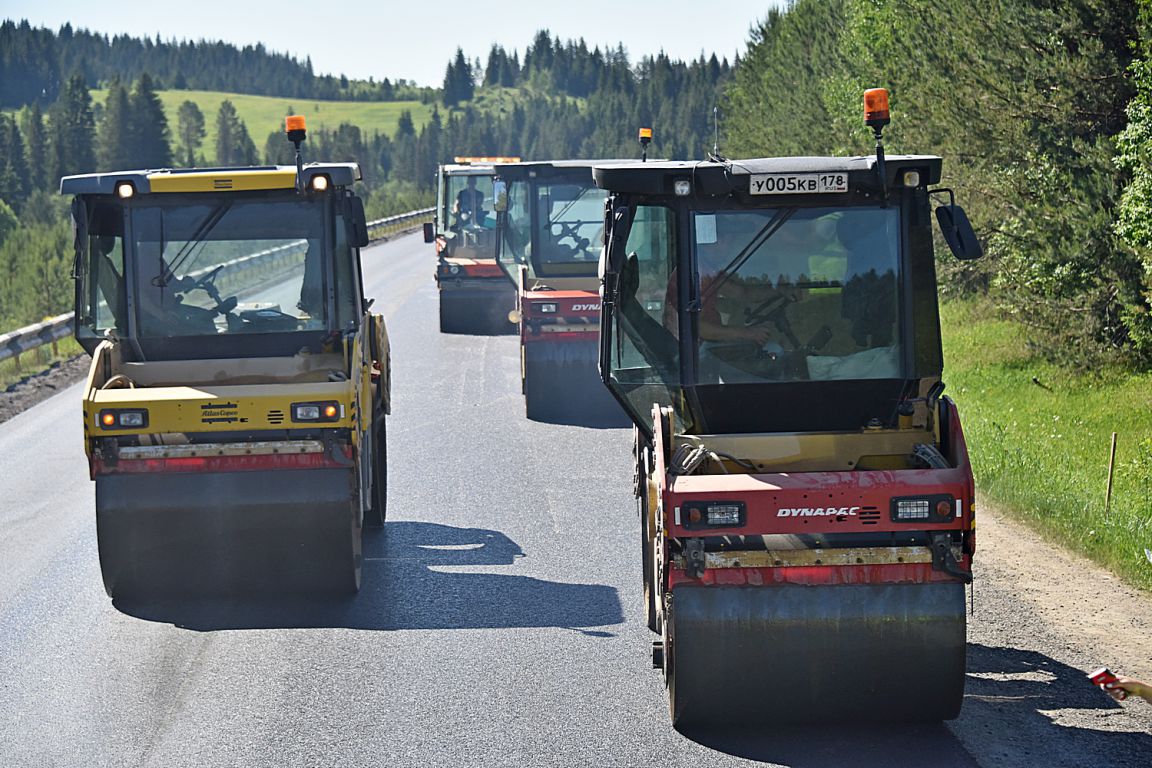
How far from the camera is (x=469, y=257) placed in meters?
26.5

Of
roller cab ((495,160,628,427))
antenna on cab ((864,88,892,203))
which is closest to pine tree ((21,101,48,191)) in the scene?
roller cab ((495,160,628,427))

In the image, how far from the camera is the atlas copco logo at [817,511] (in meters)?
7.14

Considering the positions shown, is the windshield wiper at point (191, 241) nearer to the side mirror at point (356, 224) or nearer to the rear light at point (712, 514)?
the side mirror at point (356, 224)

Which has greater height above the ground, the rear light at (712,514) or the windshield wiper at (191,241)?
the windshield wiper at (191,241)

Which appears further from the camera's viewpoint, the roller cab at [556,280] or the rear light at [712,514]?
the roller cab at [556,280]

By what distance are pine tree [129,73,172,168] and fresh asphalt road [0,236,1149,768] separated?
11276 cm

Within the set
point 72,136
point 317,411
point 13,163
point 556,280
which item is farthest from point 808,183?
point 72,136

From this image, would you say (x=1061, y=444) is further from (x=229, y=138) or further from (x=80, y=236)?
(x=229, y=138)

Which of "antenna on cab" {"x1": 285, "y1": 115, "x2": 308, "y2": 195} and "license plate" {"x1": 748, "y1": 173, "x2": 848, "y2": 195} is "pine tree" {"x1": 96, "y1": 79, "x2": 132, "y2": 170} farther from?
"license plate" {"x1": 748, "y1": 173, "x2": 848, "y2": 195}

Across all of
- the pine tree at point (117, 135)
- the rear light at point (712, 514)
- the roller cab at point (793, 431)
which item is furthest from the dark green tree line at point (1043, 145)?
the pine tree at point (117, 135)

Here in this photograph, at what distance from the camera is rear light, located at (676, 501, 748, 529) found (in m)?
7.15

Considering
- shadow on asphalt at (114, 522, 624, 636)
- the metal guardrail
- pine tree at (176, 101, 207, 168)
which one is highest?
pine tree at (176, 101, 207, 168)

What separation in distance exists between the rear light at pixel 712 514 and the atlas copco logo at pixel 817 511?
7.2 inches

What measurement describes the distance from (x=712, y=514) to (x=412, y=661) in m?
2.39
